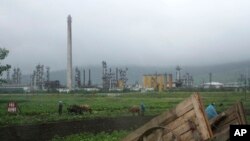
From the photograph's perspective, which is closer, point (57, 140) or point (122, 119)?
point (57, 140)

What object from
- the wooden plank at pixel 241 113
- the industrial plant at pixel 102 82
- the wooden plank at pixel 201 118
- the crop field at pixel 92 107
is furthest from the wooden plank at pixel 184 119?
the industrial plant at pixel 102 82

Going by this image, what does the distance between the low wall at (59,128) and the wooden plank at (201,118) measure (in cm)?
1241

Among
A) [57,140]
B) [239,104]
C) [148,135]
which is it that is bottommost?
[57,140]

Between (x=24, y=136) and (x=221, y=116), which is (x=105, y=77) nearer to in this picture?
(x=24, y=136)

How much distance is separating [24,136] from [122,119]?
858 centimetres

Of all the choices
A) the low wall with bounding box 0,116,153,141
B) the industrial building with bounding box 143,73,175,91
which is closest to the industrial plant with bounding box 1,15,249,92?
the industrial building with bounding box 143,73,175,91

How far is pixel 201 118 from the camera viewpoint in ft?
22.6

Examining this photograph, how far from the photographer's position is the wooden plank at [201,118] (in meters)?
6.79

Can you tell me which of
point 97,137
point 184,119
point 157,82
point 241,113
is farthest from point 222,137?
point 157,82

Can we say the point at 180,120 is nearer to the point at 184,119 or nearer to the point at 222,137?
the point at 184,119

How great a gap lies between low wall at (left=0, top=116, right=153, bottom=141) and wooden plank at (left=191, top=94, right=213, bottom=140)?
489 inches

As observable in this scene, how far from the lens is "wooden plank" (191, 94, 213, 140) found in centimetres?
679

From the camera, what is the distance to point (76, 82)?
112000 mm

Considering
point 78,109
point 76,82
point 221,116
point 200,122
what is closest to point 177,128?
point 200,122
